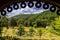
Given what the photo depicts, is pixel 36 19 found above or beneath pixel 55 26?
above

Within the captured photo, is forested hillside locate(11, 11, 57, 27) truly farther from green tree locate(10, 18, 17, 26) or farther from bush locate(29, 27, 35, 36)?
bush locate(29, 27, 35, 36)

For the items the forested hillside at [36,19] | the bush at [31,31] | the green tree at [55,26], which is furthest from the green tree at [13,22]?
the green tree at [55,26]

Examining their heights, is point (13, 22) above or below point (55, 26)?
above

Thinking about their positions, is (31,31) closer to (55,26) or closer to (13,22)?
(13,22)

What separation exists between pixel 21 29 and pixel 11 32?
1.08 feet

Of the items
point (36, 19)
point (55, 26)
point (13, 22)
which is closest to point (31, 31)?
point (36, 19)

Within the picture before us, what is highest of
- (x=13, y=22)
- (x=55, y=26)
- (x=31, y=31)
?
(x=13, y=22)

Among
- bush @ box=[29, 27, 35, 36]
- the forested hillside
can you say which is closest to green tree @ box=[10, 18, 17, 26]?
the forested hillside

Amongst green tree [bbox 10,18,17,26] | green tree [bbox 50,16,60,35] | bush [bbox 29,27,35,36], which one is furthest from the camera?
bush [bbox 29,27,35,36]

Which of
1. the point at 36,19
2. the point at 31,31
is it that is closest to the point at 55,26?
the point at 36,19

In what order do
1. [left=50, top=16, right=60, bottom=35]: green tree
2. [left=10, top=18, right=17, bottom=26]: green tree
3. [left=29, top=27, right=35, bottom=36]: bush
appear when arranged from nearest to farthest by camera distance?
[left=10, top=18, right=17, bottom=26]: green tree < [left=50, top=16, right=60, bottom=35]: green tree < [left=29, top=27, right=35, bottom=36]: bush

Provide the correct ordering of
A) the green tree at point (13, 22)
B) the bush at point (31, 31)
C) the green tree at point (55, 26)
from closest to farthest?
the green tree at point (13, 22) → the green tree at point (55, 26) → the bush at point (31, 31)

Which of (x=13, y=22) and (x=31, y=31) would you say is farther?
(x=31, y=31)

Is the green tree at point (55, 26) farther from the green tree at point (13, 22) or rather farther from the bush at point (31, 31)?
the green tree at point (13, 22)
